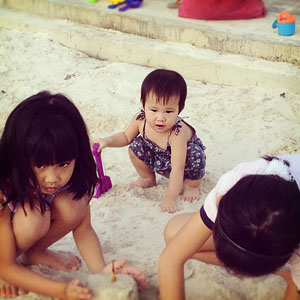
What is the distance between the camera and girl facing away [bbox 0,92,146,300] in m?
1.57

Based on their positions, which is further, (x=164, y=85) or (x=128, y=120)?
(x=128, y=120)

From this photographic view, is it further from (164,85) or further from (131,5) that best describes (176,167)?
(131,5)

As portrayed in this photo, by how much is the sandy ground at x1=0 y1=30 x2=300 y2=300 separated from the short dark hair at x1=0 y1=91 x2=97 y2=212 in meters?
0.44

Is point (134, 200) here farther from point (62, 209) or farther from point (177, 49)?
point (177, 49)

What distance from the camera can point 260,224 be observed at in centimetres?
125

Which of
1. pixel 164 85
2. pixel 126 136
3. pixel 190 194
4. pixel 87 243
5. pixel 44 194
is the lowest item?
pixel 190 194

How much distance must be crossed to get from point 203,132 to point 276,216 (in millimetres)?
1798

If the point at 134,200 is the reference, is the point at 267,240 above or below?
above

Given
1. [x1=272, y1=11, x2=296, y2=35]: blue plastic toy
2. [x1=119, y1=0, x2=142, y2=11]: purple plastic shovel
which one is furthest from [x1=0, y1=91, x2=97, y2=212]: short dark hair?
[x1=119, y1=0, x2=142, y2=11]: purple plastic shovel

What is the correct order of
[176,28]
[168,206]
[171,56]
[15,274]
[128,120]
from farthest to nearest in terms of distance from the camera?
[176,28] < [171,56] < [128,120] < [168,206] < [15,274]

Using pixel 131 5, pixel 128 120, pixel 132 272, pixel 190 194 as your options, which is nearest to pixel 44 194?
pixel 132 272

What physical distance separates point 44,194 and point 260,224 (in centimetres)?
85

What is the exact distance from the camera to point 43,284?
5.47 feet

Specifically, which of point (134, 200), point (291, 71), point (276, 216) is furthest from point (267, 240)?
point (291, 71)
